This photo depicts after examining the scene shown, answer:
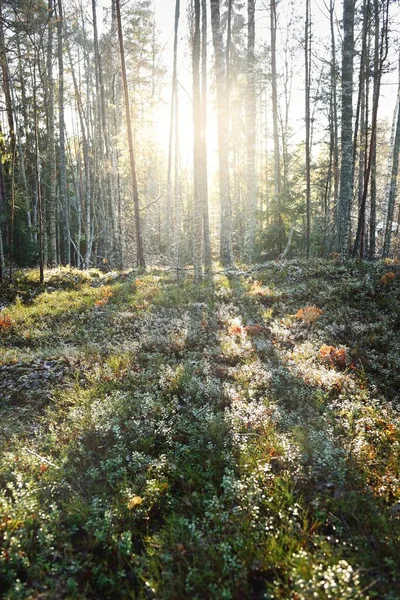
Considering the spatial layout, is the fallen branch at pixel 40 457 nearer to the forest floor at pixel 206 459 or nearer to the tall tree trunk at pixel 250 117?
the forest floor at pixel 206 459

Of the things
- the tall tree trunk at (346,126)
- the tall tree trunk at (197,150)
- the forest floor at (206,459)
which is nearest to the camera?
the forest floor at (206,459)

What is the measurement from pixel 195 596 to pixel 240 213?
26.0 meters

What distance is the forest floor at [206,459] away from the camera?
292cm

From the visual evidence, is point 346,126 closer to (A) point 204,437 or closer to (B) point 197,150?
(B) point 197,150

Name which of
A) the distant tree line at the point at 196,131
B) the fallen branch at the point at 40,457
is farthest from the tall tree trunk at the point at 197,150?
the fallen branch at the point at 40,457

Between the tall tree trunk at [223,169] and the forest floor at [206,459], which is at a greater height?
the tall tree trunk at [223,169]

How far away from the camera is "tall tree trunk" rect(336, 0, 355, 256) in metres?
13.8

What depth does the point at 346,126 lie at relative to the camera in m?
14.2

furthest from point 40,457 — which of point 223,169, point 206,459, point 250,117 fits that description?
point 250,117

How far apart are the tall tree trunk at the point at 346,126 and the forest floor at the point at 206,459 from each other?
6.79 m

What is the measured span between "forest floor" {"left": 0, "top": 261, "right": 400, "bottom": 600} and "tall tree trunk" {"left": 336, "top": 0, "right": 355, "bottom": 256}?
267 inches

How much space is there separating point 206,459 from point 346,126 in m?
14.2

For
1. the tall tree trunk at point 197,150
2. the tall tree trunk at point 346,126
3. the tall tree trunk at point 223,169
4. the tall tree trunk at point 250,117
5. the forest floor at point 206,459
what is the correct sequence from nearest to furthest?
the forest floor at point 206,459, the tall tree trunk at point 197,150, the tall tree trunk at point 346,126, the tall tree trunk at point 223,169, the tall tree trunk at point 250,117

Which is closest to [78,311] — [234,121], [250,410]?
[250,410]
